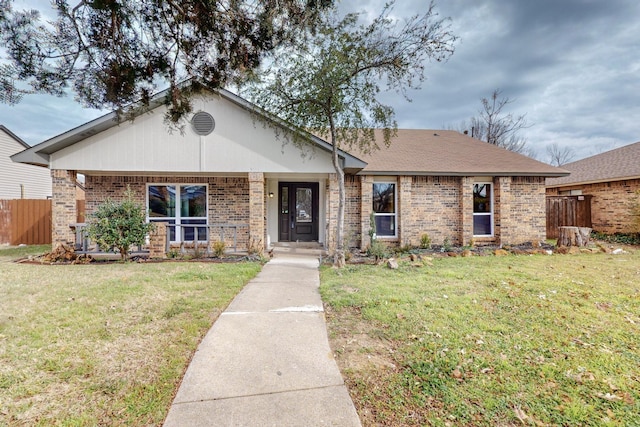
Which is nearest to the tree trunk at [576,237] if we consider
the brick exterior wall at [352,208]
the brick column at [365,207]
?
the brick column at [365,207]

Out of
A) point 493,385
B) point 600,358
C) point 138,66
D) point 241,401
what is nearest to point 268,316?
point 241,401

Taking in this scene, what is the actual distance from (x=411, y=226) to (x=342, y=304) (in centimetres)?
712

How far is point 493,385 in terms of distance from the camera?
8.86 ft

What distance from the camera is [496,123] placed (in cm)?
2716

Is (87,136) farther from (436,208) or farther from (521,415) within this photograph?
(436,208)

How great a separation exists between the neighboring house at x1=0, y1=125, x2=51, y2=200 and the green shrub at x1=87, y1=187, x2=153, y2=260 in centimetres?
1383

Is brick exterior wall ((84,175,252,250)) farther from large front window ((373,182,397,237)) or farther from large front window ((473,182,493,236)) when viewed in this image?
large front window ((473,182,493,236))

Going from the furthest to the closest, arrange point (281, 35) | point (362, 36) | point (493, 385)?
point (362, 36) < point (281, 35) < point (493, 385)

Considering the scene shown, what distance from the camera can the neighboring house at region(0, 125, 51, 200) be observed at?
1734cm

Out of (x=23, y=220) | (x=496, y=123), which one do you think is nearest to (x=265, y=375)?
(x=23, y=220)

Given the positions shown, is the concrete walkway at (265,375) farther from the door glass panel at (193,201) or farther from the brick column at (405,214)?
the brick column at (405,214)

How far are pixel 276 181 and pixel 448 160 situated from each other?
693 cm

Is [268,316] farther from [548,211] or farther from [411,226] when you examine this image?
[548,211]

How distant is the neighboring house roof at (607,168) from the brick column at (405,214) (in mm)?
10028
